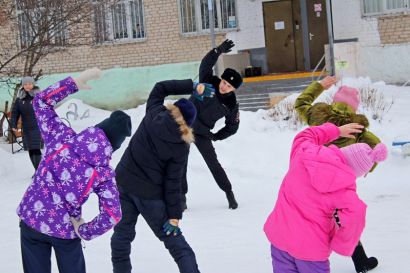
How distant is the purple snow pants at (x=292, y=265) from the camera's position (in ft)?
10.3

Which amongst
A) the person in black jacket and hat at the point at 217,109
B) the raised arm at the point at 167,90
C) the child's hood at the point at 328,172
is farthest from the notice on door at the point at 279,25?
the child's hood at the point at 328,172

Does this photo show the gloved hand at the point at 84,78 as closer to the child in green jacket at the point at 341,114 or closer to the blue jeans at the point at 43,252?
the blue jeans at the point at 43,252

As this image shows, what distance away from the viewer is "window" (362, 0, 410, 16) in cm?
1500

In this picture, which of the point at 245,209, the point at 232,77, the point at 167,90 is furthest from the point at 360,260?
the point at 245,209

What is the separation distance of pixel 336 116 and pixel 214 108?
2.15 m

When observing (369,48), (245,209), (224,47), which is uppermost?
(369,48)

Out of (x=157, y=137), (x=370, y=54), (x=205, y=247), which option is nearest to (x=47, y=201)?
(x=157, y=137)

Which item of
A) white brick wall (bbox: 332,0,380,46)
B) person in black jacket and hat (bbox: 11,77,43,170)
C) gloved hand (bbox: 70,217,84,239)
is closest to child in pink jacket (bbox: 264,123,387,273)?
gloved hand (bbox: 70,217,84,239)

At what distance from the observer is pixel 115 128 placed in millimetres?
3477

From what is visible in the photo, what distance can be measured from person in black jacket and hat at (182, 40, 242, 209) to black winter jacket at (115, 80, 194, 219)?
144cm

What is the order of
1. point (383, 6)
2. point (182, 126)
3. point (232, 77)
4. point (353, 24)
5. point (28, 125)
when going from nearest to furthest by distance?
point (182, 126) → point (232, 77) → point (28, 125) → point (383, 6) → point (353, 24)

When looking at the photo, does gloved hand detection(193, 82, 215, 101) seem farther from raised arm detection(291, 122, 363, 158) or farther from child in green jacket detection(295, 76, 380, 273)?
raised arm detection(291, 122, 363, 158)

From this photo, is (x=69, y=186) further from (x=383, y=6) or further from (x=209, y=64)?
(x=383, y=6)

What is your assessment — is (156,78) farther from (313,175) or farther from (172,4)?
(313,175)
